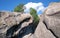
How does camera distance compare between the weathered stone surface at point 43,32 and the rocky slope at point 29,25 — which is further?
the weathered stone surface at point 43,32

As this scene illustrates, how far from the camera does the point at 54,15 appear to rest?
23859 mm

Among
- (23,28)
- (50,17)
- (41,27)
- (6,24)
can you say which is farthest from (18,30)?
(50,17)

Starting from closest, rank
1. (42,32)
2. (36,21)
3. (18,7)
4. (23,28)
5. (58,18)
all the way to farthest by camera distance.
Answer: (58,18), (42,32), (23,28), (36,21), (18,7)

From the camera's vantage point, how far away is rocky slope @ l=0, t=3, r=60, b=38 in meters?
23.8

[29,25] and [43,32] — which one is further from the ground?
[29,25]

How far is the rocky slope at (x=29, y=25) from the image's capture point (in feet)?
78.0

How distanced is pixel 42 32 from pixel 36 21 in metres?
10.3

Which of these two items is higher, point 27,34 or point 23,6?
point 23,6

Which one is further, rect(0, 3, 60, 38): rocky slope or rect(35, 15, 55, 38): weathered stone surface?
rect(35, 15, 55, 38): weathered stone surface

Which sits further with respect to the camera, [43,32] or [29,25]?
[29,25]

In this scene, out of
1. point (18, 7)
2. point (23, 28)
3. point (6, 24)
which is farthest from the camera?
point (18, 7)

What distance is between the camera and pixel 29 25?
30766 millimetres

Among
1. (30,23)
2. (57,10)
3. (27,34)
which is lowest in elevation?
(27,34)

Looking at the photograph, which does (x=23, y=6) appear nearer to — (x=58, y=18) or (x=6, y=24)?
(x=6, y=24)
